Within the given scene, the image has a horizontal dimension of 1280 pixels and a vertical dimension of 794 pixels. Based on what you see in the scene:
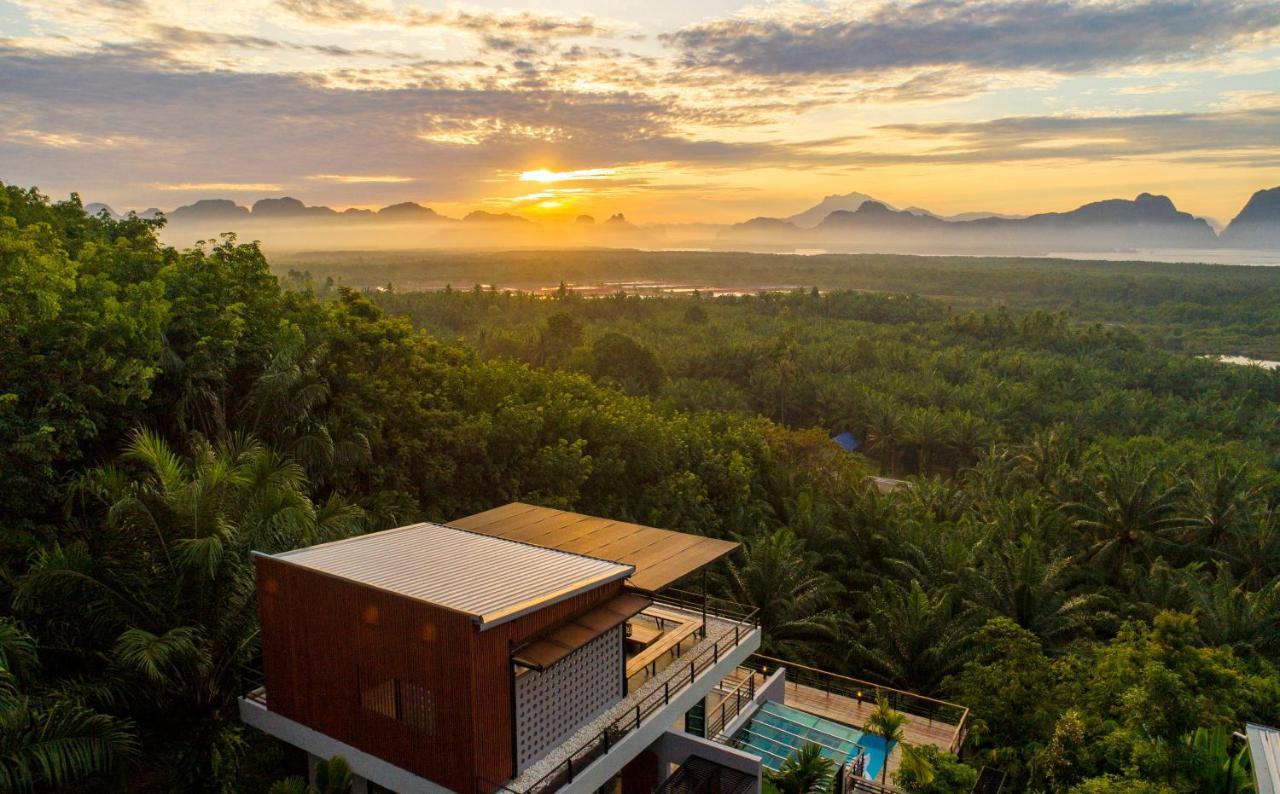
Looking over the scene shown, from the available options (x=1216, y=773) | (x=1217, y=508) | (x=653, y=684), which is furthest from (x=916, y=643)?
(x=1217, y=508)

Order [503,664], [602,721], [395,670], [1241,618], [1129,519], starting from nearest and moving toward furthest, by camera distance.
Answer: [503,664] < [395,670] < [602,721] < [1241,618] < [1129,519]

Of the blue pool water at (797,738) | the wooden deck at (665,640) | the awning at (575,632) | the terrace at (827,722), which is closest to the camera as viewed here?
the awning at (575,632)

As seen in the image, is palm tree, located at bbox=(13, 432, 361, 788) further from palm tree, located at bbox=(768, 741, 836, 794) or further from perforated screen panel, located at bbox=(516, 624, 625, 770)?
palm tree, located at bbox=(768, 741, 836, 794)

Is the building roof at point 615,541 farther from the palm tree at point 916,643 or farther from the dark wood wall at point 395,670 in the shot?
the palm tree at point 916,643

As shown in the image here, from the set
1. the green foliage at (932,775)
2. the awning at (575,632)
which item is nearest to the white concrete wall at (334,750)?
the awning at (575,632)

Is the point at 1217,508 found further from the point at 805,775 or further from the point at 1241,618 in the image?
the point at 805,775
